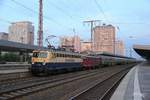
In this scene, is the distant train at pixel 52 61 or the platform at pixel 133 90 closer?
the platform at pixel 133 90

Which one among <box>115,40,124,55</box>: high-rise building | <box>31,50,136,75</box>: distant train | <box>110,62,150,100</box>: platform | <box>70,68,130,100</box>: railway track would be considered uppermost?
<box>115,40,124,55</box>: high-rise building

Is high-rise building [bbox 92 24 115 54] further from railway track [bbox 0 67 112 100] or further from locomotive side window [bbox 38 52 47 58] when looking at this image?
railway track [bbox 0 67 112 100]

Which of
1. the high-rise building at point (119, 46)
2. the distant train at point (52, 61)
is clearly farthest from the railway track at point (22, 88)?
the high-rise building at point (119, 46)

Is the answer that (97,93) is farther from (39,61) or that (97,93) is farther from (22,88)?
(39,61)

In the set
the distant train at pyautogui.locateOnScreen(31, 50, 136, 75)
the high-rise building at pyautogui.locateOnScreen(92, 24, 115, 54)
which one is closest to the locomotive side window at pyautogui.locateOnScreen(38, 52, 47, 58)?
Answer: the distant train at pyautogui.locateOnScreen(31, 50, 136, 75)

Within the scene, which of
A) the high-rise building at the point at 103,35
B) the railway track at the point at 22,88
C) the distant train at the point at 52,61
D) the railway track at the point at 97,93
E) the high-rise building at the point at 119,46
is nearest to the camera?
the railway track at the point at 22,88

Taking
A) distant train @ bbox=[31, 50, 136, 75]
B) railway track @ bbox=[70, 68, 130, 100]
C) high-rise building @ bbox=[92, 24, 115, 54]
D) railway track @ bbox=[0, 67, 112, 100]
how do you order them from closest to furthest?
1. railway track @ bbox=[0, 67, 112, 100]
2. railway track @ bbox=[70, 68, 130, 100]
3. distant train @ bbox=[31, 50, 136, 75]
4. high-rise building @ bbox=[92, 24, 115, 54]

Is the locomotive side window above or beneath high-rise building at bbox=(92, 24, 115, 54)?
beneath

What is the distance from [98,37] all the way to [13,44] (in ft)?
141

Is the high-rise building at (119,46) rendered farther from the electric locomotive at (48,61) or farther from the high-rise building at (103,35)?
the electric locomotive at (48,61)

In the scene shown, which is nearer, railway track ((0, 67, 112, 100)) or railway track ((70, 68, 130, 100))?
railway track ((0, 67, 112, 100))

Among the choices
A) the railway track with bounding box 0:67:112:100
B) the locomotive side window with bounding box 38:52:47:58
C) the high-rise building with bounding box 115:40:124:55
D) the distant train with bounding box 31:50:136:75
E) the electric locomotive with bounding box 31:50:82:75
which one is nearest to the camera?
the railway track with bounding box 0:67:112:100

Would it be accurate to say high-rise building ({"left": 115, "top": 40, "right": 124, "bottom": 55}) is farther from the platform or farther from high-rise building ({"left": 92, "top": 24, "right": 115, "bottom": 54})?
the platform

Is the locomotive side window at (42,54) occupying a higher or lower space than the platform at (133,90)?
higher
